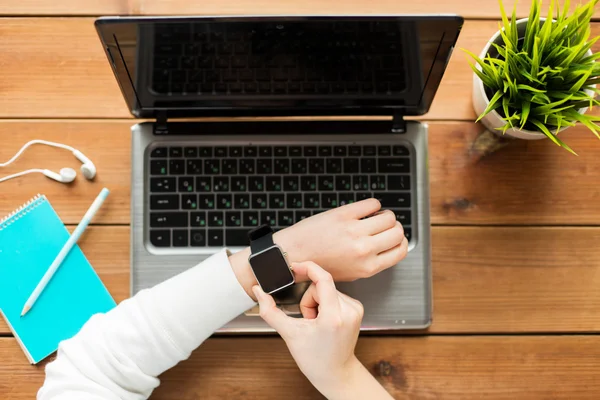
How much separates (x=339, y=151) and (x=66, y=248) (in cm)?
43

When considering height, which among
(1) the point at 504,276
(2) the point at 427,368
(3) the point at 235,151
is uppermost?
(3) the point at 235,151

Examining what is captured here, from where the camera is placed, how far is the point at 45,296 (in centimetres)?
76

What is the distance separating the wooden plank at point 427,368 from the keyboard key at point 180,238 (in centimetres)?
16

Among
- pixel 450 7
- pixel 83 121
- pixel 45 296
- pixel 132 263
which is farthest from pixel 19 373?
pixel 450 7

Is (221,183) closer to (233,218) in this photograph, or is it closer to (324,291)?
(233,218)

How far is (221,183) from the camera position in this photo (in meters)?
0.75

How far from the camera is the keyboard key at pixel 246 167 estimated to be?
754 millimetres

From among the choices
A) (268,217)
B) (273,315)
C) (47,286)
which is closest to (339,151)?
(268,217)

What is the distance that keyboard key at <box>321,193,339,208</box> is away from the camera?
753mm

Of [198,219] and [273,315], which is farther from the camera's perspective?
[198,219]

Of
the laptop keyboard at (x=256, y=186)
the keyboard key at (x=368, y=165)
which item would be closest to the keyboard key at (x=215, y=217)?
the laptop keyboard at (x=256, y=186)

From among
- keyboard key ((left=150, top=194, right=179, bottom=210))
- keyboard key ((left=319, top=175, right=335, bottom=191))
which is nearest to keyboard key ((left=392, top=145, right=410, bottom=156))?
keyboard key ((left=319, top=175, right=335, bottom=191))

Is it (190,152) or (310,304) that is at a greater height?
(190,152)

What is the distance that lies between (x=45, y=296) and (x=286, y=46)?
50cm
